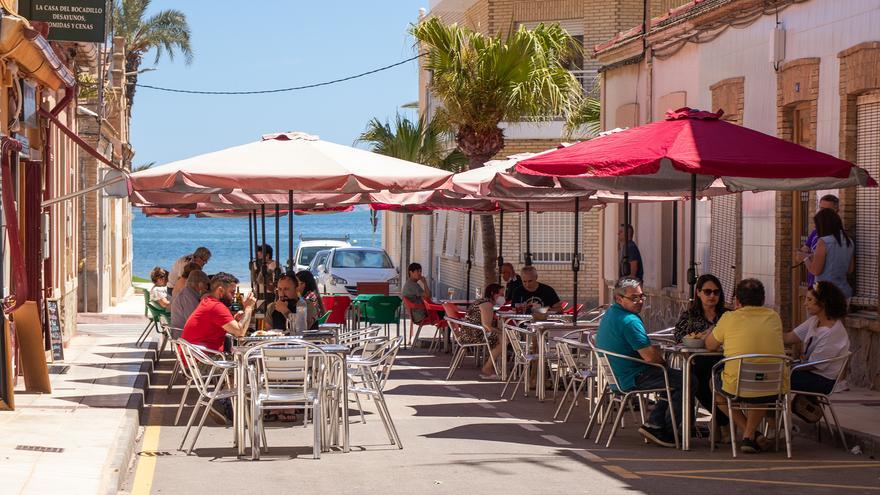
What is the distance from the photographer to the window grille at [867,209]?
51.5 feet

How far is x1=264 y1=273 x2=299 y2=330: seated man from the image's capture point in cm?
1471

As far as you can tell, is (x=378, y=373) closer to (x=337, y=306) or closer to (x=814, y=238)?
(x=814, y=238)

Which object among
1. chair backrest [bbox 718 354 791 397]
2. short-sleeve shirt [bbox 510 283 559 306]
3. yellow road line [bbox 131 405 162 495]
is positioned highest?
short-sleeve shirt [bbox 510 283 559 306]

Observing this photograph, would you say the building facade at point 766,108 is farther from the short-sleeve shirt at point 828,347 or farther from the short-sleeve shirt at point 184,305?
the short-sleeve shirt at point 184,305

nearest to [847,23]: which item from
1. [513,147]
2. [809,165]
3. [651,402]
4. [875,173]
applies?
[875,173]

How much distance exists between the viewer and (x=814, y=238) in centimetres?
1617

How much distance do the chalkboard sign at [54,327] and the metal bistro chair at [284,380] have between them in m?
6.63

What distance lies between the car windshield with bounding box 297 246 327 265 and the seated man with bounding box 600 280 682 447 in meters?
26.0

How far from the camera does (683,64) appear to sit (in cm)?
2333

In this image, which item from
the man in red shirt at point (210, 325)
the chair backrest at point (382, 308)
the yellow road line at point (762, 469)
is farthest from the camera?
the chair backrest at point (382, 308)

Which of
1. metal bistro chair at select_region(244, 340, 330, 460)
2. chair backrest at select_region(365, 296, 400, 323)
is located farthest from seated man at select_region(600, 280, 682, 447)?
chair backrest at select_region(365, 296, 400, 323)

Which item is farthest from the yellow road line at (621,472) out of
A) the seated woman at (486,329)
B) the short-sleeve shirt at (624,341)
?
the seated woman at (486,329)

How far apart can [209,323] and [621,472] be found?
15.2ft

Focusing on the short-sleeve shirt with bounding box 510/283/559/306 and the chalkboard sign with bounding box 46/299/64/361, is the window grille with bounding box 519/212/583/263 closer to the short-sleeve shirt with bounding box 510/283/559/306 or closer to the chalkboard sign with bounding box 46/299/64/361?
the short-sleeve shirt with bounding box 510/283/559/306
